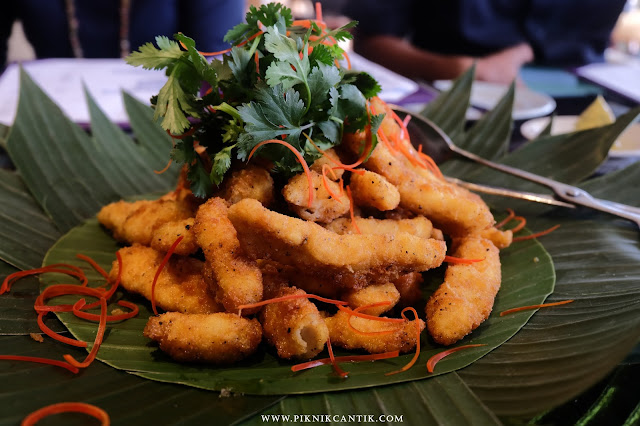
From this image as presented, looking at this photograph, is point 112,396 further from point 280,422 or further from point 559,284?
point 559,284

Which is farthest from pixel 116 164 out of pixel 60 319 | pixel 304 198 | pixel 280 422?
pixel 280 422

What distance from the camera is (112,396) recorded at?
1.50m

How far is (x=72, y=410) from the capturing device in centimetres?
142

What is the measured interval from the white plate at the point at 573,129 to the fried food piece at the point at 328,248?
2.64m

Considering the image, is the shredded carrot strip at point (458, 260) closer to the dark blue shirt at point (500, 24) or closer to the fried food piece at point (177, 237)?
the fried food piece at point (177, 237)

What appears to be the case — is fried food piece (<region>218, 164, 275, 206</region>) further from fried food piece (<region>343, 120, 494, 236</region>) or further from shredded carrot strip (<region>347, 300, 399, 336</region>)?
shredded carrot strip (<region>347, 300, 399, 336</region>)

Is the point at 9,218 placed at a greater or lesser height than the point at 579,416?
lesser

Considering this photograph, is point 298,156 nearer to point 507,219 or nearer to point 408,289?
point 408,289

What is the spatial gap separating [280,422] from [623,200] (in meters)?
2.63

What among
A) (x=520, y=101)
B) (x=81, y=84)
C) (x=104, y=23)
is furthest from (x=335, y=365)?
(x=104, y=23)

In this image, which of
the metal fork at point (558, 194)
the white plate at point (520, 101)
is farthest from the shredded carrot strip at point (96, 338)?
the white plate at point (520, 101)

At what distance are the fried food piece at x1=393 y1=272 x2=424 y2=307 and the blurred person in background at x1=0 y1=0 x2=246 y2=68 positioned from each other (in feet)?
17.8

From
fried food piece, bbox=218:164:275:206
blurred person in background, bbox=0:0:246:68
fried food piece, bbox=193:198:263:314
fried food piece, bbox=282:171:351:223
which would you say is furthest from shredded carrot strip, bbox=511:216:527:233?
blurred person in background, bbox=0:0:246:68

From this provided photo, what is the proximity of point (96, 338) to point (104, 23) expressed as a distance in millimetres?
6487
